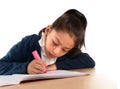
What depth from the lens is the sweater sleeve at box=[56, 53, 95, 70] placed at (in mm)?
991

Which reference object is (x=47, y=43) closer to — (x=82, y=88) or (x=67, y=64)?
(x=67, y=64)

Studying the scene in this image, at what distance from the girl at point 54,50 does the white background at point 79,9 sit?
472mm

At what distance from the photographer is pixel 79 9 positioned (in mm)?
1717

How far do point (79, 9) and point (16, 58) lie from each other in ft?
2.74

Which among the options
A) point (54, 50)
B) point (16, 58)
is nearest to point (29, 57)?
point (16, 58)

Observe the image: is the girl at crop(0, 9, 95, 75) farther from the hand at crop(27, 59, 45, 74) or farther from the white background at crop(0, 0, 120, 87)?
the white background at crop(0, 0, 120, 87)

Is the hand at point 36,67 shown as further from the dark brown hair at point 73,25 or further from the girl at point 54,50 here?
the dark brown hair at point 73,25

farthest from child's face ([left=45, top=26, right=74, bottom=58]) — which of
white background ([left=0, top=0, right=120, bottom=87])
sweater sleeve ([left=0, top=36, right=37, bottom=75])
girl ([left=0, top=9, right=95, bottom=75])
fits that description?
white background ([left=0, top=0, right=120, bottom=87])

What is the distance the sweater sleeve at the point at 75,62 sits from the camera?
99 cm

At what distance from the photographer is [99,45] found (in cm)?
174

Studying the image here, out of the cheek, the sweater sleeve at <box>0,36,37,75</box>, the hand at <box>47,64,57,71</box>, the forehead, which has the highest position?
the forehead

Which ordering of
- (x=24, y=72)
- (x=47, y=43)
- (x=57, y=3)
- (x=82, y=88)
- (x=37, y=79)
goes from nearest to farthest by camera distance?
(x=82, y=88), (x=37, y=79), (x=24, y=72), (x=47, y=43), (x=57, y=3)

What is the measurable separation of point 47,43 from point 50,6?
744 millimetres

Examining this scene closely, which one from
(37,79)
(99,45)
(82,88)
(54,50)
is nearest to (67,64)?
(54,50)
